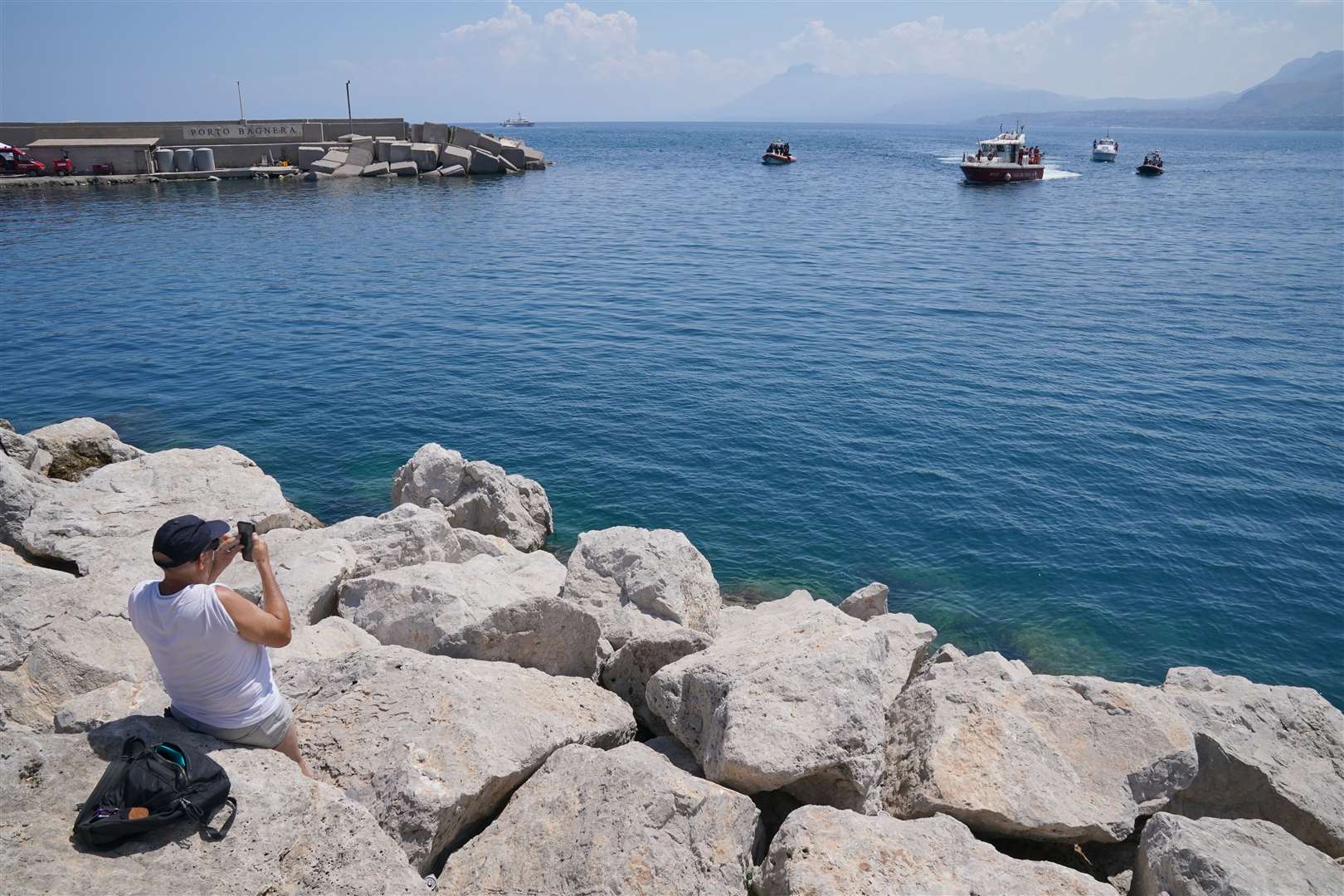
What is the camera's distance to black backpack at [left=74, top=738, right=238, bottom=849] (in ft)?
15.5

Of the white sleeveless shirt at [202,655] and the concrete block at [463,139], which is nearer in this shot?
the white sleeveless shirt at [202,655]

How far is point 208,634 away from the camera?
5617 mm

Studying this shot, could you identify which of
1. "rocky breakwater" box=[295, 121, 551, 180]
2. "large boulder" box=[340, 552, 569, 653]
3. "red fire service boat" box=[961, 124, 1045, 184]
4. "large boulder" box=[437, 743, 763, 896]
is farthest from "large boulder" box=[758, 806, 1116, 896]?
"red fire service boat" box=[961, 124, 1045, 184]

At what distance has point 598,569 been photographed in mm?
10305

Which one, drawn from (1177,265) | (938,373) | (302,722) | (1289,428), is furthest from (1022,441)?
(1177,265)

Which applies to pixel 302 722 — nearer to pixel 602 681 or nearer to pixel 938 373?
pixel 602 681

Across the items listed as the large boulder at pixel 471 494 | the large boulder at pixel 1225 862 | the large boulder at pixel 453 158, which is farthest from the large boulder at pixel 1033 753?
the large boulder at pixel 453 158

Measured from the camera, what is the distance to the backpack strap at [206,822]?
4.88m

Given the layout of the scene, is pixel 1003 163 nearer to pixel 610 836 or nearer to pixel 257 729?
pixel 610 836

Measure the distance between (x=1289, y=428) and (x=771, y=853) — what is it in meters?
20.5

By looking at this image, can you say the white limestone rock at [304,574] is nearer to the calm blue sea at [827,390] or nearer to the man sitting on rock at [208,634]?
the man sitting on rock at [208,634]

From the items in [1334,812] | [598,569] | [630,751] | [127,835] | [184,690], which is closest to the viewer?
[127,835]

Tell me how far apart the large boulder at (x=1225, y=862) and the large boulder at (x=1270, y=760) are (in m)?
1.38

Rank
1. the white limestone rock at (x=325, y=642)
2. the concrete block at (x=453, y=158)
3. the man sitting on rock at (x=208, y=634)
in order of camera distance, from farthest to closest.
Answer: the concrete block at (x=453, y=158) < the white limestone rock at (x=325, y=642) < the man sitting on rock at (x=208, y=634)
